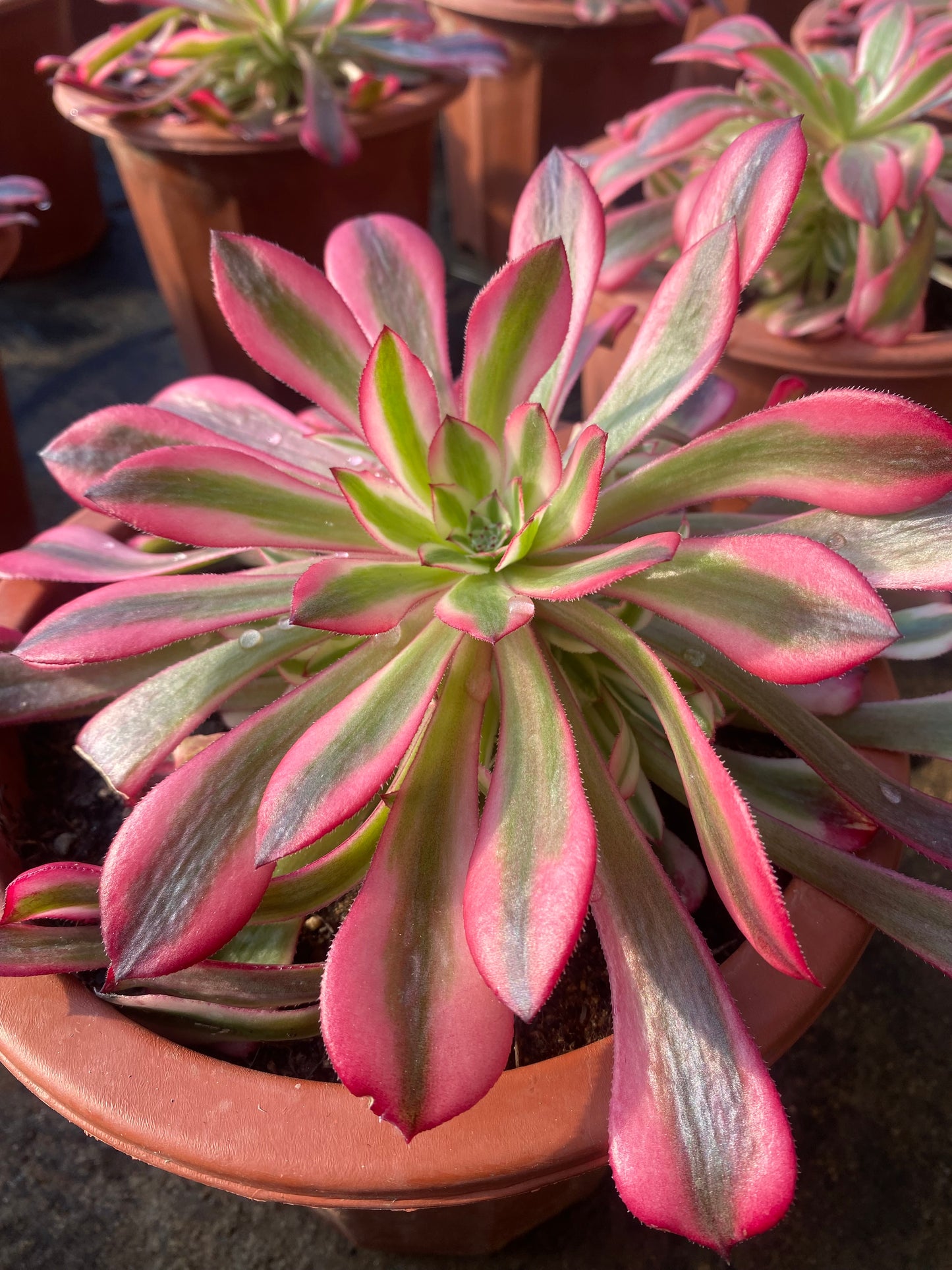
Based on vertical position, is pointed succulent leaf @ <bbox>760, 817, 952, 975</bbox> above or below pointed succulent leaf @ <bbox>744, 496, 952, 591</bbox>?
below

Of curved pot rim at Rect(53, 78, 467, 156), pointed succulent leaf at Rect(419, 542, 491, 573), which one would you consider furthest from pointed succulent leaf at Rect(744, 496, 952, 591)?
curved pot rim at Rect(53, 78, 467, 156)

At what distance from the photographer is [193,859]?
572mm

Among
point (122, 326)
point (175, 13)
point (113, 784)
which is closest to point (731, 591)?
point (113, 784)

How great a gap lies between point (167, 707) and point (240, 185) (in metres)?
1.38

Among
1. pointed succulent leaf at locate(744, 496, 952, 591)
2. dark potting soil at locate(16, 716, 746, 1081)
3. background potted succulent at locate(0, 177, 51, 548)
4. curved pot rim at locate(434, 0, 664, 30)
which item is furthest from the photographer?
curved pot rim at locate(434, 0, 664, 30)

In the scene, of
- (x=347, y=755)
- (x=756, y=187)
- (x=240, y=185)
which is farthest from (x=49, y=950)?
(x=240, y=185)

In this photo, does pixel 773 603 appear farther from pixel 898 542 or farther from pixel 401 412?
pixel 401 412

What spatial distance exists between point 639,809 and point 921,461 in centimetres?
32

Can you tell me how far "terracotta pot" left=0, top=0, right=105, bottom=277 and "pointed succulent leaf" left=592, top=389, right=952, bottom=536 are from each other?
2.40 metres

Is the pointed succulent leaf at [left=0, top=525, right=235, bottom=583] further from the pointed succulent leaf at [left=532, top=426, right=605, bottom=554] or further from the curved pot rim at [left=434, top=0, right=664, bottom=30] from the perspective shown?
the curved pot rim at [left=434, top=0, right=664, bottom=30]

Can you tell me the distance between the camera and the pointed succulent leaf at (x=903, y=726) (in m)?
0.77

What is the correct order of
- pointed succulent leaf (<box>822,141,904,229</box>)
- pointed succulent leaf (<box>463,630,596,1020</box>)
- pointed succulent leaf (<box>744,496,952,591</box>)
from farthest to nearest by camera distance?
pointed succulent leaf (<box>822,141,904,229</box>)
pointed succulent leaf (<box>744,496,952,591</box>)
pointed succulent leaf (<box>463,630,596,1020</box>)

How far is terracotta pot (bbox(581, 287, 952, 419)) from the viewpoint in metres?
1.20

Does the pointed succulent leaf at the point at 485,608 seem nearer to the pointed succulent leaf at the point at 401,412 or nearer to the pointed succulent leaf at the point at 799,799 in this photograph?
the pointed succulent leaf at the point at 401,412
